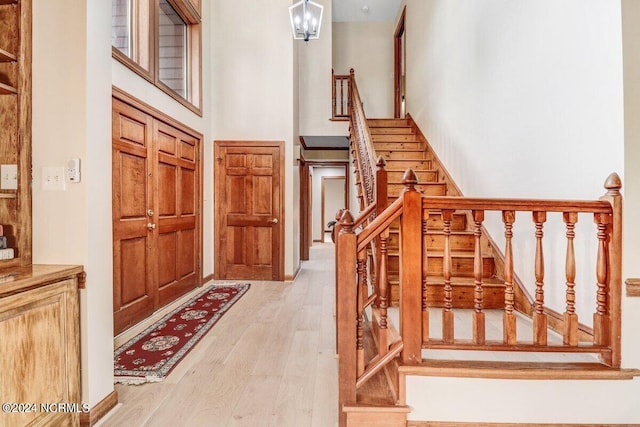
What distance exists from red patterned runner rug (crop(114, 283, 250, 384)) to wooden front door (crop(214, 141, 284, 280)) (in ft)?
2.93

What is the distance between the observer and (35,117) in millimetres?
1653

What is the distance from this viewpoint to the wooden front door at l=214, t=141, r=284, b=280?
4777mm

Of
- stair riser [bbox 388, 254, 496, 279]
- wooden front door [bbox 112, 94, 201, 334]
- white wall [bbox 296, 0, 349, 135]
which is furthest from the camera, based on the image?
white wall [bbox 296, 0, 349, 135]

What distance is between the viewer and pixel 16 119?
1.61 m

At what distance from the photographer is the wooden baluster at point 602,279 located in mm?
1624

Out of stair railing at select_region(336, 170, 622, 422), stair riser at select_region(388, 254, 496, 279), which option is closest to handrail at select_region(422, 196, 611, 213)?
stair railing at select_region(336, 170, 622, 422)

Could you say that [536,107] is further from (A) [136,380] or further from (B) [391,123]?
(B) [391,123]

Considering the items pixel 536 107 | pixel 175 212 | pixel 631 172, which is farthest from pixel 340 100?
pixel 631 172

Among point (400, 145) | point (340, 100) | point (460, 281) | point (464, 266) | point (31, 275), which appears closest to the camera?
point (31, 275)

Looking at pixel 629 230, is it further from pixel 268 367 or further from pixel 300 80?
pixel 300 80

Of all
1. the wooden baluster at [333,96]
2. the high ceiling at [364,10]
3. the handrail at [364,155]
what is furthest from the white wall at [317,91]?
the high ceiling at [364,10]

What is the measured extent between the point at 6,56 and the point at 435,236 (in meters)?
3.18

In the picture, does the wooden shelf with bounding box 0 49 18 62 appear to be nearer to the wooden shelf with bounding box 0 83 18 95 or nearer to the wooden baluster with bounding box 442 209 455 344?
the wooden shelf with bounding box 0 83 18 95

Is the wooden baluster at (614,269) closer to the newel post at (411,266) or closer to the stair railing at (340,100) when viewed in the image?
the newel post at (411,266)
